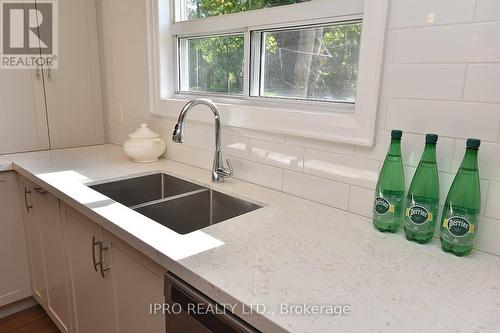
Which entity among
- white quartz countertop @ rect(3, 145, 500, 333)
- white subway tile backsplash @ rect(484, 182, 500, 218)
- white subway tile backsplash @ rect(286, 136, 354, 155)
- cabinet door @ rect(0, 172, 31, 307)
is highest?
white subway tile backsplash @ rect(286, 136, 354, 155)

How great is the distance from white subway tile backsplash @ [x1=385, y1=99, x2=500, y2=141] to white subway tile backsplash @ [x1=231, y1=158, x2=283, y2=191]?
49 centimetres

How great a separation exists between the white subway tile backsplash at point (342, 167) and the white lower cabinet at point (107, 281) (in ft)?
2.11

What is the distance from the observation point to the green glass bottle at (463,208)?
2.88 feet

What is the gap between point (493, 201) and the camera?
36.0 inches

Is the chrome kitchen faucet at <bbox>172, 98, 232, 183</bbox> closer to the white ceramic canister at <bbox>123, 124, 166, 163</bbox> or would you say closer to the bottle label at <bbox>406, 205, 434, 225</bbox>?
the white ceramic canister at <bbox>123, 124, 166, 163</bbox>

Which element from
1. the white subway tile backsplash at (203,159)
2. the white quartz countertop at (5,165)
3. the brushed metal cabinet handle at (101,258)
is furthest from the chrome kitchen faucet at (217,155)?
the white quartz countertop at (5,165)

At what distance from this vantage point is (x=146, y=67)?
1971 mm

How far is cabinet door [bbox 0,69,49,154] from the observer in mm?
1961

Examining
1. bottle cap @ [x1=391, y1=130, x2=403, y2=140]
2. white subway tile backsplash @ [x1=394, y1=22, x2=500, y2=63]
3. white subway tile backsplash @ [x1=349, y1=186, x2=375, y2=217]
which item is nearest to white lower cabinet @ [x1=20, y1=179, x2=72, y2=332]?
white subway tile backsplash @ [x1=349, y1=186, x2=375, y2=217]

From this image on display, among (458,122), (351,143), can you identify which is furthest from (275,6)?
(458,122)

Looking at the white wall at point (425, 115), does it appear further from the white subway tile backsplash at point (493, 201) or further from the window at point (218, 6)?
the window at point (218, 6)

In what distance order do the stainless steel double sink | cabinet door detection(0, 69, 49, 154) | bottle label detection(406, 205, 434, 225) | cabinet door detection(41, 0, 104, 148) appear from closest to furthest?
bottle label detection(406, 205, 434, 225), the stainless steel double sink, cabinet door detection(0, 69, 49, 154), cabinet door detection(41, 0, 104, 148)

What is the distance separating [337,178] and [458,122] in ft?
1.36

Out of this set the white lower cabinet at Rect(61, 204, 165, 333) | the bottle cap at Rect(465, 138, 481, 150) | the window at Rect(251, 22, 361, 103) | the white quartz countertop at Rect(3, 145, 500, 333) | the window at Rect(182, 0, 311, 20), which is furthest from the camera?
the window at Rect(182, 0, 311, 20)
